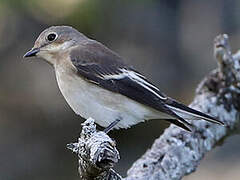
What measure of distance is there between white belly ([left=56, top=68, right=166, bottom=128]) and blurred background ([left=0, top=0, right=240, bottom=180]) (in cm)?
277

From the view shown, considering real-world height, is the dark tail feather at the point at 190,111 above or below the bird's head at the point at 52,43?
below

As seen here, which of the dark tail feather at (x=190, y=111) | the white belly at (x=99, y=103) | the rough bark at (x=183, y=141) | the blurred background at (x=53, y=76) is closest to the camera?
the rough bark at (x=183, y=141)

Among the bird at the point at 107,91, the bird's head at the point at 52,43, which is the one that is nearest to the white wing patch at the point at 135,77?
the bird at the point at 107,91

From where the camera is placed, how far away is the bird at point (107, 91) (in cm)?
480

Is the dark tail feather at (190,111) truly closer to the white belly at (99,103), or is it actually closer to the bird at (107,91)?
the bird at (107,91)

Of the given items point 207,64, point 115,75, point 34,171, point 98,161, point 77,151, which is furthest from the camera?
→ point 207,64

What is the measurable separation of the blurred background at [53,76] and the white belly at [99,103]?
277 cm

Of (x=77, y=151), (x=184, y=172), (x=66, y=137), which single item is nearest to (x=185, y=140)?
(x=184, y=172)

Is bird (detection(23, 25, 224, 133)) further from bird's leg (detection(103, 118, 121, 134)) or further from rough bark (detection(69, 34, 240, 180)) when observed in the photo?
rough bark (detection(69, 34, 240, 180))

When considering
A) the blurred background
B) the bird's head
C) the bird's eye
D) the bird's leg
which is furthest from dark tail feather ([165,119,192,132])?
the blurred background

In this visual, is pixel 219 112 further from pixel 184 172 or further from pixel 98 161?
pixel 98 161

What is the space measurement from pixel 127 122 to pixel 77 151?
1274 mm

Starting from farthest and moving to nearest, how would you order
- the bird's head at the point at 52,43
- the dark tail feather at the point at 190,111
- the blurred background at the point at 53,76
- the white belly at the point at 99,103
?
the blurred background at the point at 53,76, the bird's head at the point at 52,43, the white belly at the point at 99,103, the dark tail feather at the point at 190,111

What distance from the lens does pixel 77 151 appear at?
3738mm
